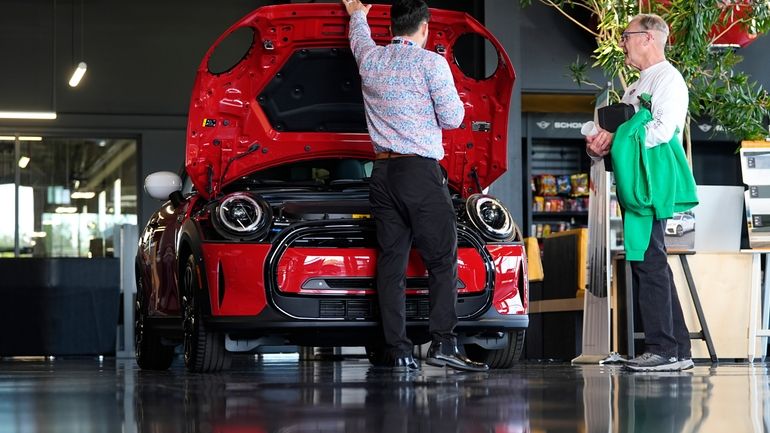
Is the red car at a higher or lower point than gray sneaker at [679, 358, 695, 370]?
higher

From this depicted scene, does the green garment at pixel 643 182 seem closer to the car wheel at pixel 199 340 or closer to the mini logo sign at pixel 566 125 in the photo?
the car wheel at pixel 199 340

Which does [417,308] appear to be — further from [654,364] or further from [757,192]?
[757,192]

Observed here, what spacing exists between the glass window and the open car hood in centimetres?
1023

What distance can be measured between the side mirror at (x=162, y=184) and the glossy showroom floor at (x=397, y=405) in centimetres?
155

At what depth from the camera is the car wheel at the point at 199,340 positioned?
191 inches

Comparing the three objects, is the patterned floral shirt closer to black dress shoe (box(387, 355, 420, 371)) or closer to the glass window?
black dress shoe (box(387, 355, 420, 371))

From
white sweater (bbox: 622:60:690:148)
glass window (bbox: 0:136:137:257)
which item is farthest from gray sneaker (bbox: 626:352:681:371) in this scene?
glass window (bbox: 0:136:137:257)

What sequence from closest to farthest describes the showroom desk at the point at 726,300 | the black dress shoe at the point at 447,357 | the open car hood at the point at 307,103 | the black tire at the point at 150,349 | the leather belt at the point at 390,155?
the black dress shoe at the point at 447,357 → the leather belt at the point at 390,155 → the open car hood at the point at 307,103 → the black tire at the point at 150,349 → the showroom desk at the point at 726,300

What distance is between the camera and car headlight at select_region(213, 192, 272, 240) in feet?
15.6

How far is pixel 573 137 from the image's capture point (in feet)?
48.8

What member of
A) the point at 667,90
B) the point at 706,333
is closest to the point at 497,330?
the point at 667,90

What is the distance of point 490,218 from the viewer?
5.08 m

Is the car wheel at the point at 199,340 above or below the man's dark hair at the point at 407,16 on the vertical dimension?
below

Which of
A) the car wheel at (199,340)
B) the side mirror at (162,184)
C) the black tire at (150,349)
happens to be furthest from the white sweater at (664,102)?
the black tire at (150,349)
